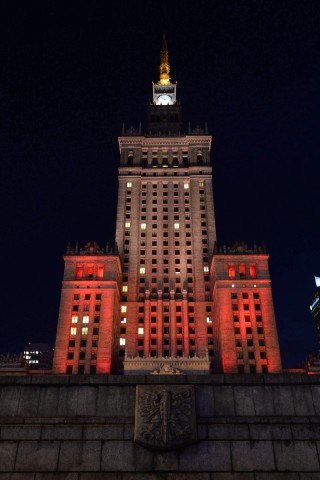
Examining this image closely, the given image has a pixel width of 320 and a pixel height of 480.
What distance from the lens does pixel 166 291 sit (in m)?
99.2

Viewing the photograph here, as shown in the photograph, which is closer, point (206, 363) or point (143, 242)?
point (206, 363)

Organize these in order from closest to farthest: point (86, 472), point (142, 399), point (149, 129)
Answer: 1. point (86, 472)
2. point (142, 399)
3. point (149, 129)

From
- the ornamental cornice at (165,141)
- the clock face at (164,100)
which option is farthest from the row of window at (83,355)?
the clock face at (164,100)

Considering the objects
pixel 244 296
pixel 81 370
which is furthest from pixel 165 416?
pixel 244 296

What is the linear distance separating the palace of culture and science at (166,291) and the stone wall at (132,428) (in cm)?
5622

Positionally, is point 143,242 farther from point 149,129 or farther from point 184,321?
point 149,129

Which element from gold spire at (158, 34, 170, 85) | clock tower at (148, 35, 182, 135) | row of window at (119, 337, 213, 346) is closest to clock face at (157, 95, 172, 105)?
clock tower at (148, 35, 182, 135)

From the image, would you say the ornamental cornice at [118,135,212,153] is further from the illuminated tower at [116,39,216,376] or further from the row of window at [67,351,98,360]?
the row of window at [67,351,98,360]

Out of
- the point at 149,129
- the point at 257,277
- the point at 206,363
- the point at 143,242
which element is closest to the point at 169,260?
the point at 143,242

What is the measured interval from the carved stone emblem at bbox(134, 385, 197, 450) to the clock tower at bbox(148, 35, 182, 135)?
400 ft

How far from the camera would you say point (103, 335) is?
83.1m

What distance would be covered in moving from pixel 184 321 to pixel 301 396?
7813 cm

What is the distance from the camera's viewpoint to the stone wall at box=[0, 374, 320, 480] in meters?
15.0

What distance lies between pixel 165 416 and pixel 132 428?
1.41 meters
